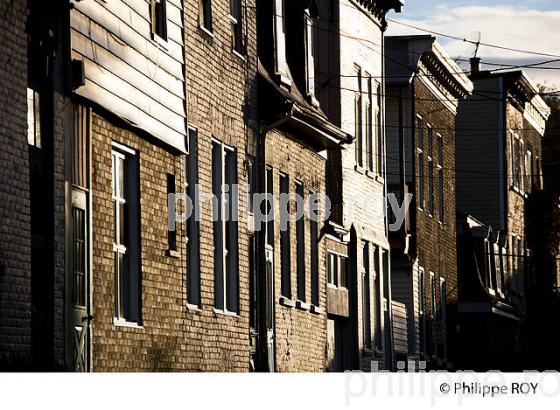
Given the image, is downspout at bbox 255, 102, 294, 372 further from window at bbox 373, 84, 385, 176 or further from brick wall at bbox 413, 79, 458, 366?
brick wall at bbox 413, 79, 458, 366

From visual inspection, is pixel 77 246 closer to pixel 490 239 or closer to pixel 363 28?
pixel 363 28

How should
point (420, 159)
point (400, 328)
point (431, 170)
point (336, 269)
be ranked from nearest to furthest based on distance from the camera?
point (336, 269)
point (400, 328)
point (420, 159)
point (431, 170)

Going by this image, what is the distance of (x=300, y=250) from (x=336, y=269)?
3113 mm

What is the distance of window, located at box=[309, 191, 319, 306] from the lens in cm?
2809

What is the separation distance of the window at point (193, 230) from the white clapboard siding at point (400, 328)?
44.8 ft

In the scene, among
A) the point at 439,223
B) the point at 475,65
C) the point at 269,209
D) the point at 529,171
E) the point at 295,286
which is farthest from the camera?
the point at 529,171

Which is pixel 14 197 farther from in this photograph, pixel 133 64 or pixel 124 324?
pixel 133 64

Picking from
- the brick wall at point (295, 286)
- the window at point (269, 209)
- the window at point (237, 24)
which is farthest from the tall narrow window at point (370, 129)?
the window at point (237, 24)

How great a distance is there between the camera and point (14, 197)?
1528 centimetres

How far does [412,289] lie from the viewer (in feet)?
120

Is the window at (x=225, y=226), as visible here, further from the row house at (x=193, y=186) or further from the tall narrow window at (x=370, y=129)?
the tall narrow window at (x=370, y=129)

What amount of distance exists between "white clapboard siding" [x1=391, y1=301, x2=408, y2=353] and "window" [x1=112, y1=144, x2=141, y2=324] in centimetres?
1647

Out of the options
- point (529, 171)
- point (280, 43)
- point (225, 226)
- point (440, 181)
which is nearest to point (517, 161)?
point (529, 171)

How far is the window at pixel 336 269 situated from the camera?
2992 cm
